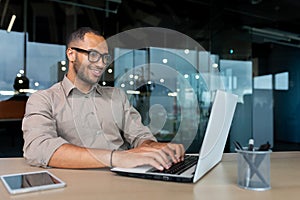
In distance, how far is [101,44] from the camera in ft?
4.04

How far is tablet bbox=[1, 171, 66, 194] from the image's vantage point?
Answer: 64 centimetres

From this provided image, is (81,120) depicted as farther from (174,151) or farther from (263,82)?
(263,82)

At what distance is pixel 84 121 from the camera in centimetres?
121

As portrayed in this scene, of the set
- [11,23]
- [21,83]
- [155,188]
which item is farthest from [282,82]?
[155,188]

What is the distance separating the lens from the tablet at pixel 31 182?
2.10 feet

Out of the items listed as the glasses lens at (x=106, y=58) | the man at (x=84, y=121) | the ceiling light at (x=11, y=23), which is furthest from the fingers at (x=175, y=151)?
the ceiling light at (x=11, y=23)

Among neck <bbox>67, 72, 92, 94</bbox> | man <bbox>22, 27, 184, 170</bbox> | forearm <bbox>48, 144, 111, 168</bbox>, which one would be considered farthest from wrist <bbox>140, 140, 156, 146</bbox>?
neck <bbox>67, 72, 92, 94</bbox>

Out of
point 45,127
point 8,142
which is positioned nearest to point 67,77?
point 45,127

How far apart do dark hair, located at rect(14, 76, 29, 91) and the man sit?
2.96 metres

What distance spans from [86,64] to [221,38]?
136 inches

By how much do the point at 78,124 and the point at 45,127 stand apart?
0.61 feet

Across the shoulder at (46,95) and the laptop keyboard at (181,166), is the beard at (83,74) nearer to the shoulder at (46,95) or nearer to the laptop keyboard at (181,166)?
the shoulder at (46,95)

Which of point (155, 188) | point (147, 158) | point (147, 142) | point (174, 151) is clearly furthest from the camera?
point (147, 142)

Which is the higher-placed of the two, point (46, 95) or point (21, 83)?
point (21, 83)
